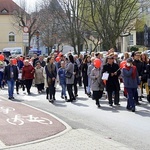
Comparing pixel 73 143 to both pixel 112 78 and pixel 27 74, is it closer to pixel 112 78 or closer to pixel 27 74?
pixel 112 78

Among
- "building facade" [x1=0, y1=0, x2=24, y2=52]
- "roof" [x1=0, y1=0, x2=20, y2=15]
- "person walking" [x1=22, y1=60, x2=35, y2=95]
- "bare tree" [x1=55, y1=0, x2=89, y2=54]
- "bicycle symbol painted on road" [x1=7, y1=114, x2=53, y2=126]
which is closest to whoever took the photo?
"bicycle symbol painted on road" [x1=7, y1=114, x2=53, y2=126]

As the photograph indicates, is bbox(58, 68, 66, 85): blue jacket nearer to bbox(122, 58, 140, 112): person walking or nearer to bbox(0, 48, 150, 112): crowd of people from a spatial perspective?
bbox(0, 48, 150, 112): crowd of people

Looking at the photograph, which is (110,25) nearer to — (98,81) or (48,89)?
(48,89)

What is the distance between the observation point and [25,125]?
11031 mm

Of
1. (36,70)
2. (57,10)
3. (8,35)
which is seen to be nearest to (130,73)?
(36,70)

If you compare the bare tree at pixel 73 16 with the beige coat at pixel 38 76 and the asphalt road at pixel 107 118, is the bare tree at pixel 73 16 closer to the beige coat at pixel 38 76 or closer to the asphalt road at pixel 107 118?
the beige coat at pixel 38 76

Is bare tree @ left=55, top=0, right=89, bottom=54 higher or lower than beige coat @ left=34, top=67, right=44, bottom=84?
higher

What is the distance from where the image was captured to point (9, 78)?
17594 millimetres

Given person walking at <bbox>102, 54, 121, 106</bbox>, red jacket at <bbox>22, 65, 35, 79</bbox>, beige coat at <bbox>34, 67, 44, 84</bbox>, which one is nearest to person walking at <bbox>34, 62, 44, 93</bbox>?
beige coat at <bbox>34, 67, 44, 84</bbox>

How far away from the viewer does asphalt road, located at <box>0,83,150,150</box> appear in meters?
9.46

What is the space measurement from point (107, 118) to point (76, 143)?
3.59 metres

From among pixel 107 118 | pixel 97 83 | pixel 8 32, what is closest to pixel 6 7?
pixel 8 32

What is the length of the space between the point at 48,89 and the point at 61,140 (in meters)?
7.82

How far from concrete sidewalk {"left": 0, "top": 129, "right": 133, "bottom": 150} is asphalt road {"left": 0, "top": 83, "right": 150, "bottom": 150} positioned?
16.3 inches
